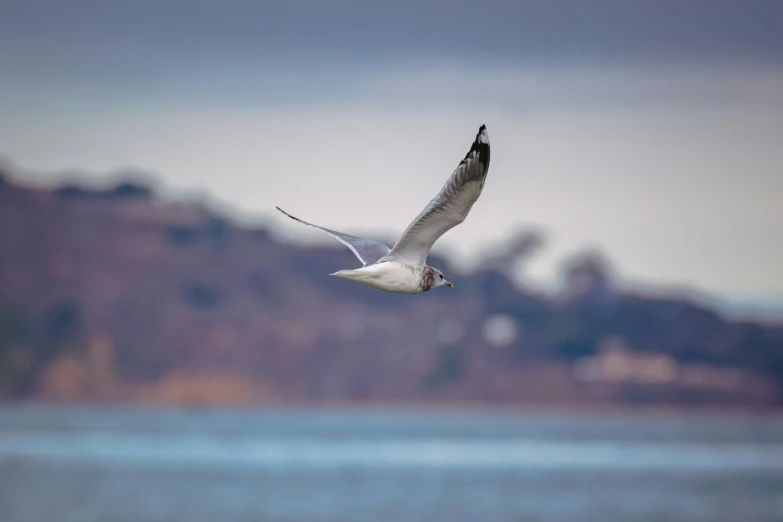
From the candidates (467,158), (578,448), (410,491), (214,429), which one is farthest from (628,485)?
(214,429)

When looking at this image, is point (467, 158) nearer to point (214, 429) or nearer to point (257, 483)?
point (257, 483)

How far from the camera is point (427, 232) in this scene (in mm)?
15117

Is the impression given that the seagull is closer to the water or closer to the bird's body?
the bird's body

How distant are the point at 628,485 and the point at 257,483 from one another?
16.8 meters

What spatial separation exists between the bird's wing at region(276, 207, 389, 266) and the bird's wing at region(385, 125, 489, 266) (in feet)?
2.01

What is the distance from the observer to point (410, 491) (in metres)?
64.2

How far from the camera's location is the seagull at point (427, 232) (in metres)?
14.4

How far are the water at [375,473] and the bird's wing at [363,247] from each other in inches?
1348

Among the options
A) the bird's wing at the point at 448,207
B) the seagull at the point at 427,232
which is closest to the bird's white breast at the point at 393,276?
the seagull at the point at 427,232

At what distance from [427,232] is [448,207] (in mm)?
477

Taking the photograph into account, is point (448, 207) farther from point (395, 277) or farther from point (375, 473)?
point (375, 473)

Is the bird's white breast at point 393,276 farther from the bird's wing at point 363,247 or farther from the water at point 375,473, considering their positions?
the water at point 375,473

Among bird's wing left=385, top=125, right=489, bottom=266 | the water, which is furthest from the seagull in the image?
the water

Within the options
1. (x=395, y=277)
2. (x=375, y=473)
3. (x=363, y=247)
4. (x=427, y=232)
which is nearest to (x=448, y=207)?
(x=427, y=232)
